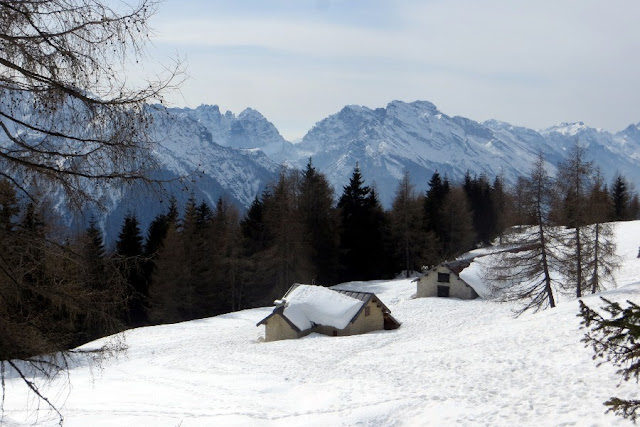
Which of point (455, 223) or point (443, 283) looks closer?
point (443, 283)

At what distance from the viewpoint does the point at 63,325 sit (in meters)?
6.00

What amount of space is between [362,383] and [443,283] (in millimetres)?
27042

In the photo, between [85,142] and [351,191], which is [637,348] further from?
[351,191]

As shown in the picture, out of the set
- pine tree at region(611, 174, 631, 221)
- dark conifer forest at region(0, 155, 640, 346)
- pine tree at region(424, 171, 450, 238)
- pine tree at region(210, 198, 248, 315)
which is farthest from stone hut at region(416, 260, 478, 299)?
pine tree at region(611, 174, 631, 221)

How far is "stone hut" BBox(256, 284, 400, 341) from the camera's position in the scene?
29922 millimetres

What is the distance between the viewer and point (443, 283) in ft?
139

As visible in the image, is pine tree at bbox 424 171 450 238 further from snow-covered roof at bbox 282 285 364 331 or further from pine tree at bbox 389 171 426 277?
snow-covered roof at bbox 282 285 364 331

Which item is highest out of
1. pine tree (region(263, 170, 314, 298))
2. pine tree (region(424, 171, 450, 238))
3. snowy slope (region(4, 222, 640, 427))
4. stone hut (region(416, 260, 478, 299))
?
pine tree (region(424, 171, 450, 238))

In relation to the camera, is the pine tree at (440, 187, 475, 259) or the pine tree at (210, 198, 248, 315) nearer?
the pine tree at (210, 198, 248, 315)

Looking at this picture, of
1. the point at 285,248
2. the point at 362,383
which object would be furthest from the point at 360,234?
the point at 362,383

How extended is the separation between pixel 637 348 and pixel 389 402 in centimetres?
1004

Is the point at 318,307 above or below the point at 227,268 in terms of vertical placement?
below

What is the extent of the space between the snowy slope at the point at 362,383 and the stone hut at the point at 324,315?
261 cm

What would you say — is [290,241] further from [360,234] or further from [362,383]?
[362,383]
